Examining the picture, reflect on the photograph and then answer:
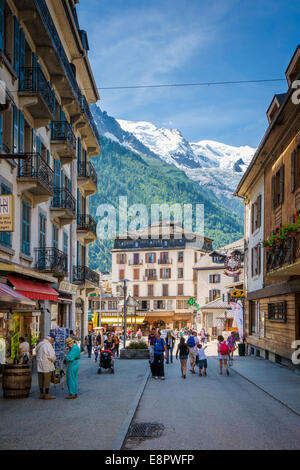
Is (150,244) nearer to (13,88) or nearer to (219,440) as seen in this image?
(13,88)

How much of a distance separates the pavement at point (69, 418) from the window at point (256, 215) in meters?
16.6

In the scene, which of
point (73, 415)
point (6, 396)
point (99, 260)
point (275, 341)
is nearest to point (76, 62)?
point (275, 341)

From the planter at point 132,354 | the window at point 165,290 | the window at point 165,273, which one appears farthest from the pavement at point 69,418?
the window at point 165,273

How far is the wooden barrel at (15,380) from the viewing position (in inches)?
584

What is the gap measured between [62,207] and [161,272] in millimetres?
68924

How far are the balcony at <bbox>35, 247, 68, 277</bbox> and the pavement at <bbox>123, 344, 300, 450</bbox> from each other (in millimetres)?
6704

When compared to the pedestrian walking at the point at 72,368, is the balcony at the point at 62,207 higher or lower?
higher

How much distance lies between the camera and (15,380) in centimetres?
1500

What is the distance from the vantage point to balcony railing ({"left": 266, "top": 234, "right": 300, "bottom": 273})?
2002cm

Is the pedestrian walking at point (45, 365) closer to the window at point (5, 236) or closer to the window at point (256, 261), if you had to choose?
the window at point (5, 236)

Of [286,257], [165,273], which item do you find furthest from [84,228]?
[165,273]

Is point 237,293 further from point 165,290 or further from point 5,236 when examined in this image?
point 165,290

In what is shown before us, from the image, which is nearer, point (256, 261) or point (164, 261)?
point (256, 261)
